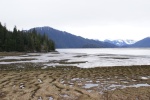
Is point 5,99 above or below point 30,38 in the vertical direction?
below

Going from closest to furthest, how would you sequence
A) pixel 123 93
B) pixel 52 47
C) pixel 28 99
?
1. pixel 28 99
2. pixel 123 93
3. pixel 52 47

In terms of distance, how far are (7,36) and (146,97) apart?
125 m

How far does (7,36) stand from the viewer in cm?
13375

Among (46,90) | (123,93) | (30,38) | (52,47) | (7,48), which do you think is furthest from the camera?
(52,47)

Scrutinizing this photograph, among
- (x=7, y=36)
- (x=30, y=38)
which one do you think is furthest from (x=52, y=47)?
(x=7, y=36)

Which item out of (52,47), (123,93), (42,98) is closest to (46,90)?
(42,98)

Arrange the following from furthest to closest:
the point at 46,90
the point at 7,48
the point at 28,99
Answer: the point at 7,48 < the point at 46,90 < the point at 28,99

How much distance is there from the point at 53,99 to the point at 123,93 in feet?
19.1

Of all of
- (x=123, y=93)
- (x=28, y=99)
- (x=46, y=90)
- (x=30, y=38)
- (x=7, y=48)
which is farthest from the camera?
(x=30, y=38)

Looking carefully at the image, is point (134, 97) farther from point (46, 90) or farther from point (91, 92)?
point (46, 90)

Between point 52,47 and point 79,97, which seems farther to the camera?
point 52,47

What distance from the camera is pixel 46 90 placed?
66.5 ft

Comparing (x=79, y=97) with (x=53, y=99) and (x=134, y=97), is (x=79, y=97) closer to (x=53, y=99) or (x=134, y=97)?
(x=53, y=99)

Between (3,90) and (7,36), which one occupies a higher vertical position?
(7,36)
